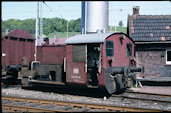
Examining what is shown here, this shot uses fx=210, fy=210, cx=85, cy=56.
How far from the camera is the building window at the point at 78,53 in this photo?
1016 cm

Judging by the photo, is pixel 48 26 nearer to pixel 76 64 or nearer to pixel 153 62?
pixel 153 62

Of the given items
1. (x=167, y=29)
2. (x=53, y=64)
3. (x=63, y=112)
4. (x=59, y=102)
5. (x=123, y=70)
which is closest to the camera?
(x=63, y=112)

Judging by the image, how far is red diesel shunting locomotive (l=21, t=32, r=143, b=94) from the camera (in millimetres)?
9695

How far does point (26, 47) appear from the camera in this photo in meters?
15.5

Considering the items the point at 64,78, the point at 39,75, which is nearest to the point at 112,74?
the point at 64,78

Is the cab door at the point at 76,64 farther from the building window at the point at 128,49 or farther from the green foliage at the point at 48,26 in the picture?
the green foliage at the point at 48,26

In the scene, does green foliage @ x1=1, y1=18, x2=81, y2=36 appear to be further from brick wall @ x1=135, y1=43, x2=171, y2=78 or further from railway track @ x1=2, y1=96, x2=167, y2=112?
railway track @ x1=2, y1=96, x2=167, y2=112

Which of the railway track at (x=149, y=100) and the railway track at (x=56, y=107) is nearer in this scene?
the railway track at (x=56, y=107)

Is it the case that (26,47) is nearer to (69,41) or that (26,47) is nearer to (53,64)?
(53,64)

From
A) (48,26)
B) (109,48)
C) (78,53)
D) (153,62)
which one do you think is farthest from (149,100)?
(48,26)

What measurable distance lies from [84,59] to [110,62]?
1.26 m

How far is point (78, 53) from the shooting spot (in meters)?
10.4

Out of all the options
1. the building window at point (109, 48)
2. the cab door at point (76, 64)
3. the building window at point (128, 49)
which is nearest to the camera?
the building window at point (109, 48)

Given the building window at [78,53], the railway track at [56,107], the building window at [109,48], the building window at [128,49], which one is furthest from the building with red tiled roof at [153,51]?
the railway track at [56,107]
